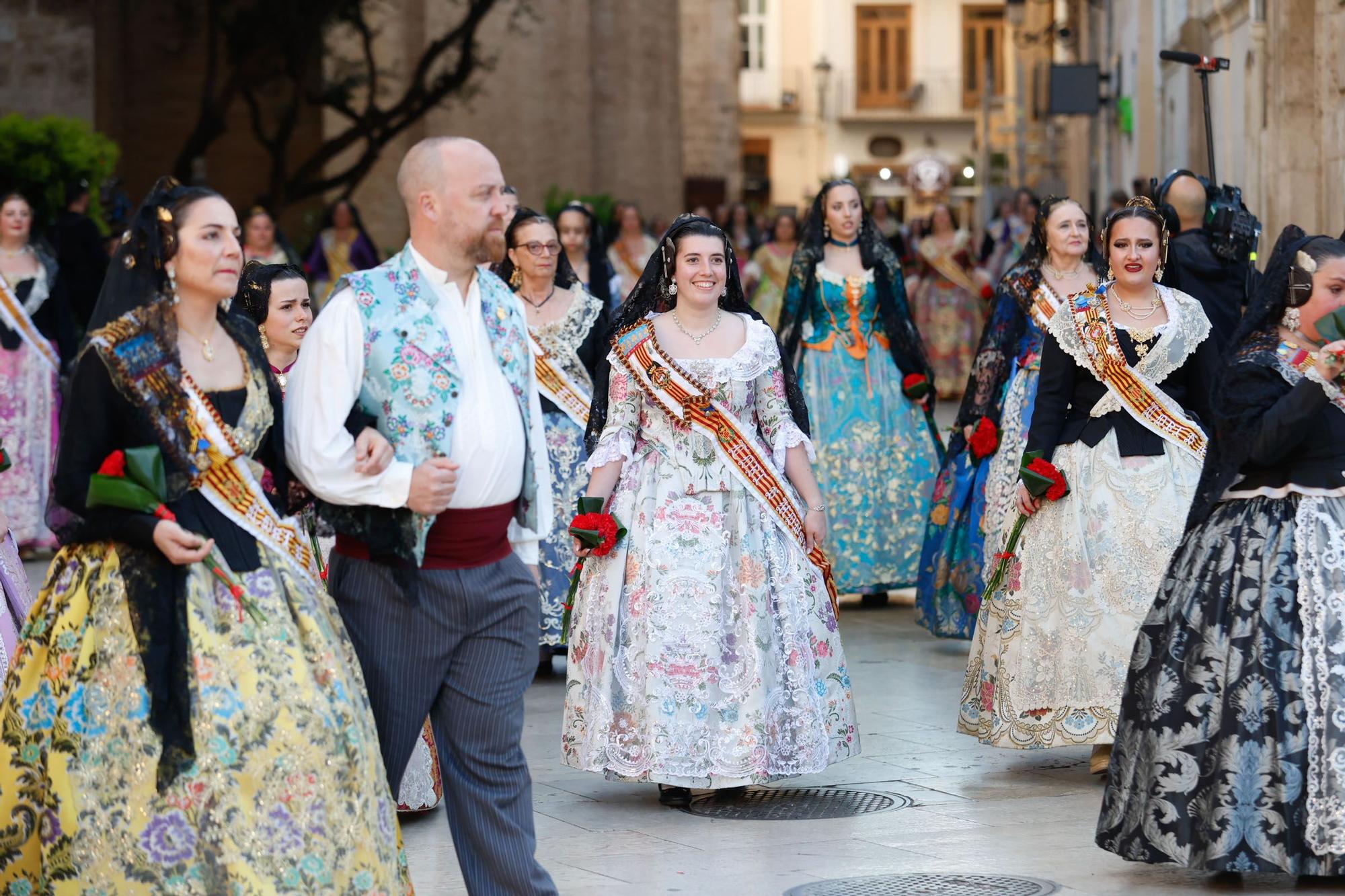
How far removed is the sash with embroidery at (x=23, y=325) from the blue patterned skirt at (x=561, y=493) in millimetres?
4228

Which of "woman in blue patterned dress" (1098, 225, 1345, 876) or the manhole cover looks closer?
"woman in blue patterned dress" (1098, 225, 1345, 876)

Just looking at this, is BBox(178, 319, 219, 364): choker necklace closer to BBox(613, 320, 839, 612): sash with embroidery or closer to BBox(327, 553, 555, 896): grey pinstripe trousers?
BBox(327, 553, 555, 896): grey pinstripe trousers

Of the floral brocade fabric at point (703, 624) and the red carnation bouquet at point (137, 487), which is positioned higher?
the red carnation bouquet at point (137, 487)

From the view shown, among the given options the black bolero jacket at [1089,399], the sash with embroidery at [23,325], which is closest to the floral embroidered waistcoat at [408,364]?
the black bolero jacket at [1089,399]

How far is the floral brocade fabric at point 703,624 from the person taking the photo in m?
6.87

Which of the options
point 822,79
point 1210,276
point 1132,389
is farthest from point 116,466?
point 822,79

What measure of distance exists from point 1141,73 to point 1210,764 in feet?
70.8

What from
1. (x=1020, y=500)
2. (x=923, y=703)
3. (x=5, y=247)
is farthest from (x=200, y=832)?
(x=5, y=247)

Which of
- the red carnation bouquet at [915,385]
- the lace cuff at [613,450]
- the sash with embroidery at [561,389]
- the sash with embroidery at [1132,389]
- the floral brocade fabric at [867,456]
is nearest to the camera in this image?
the lace cuff at [613,450]

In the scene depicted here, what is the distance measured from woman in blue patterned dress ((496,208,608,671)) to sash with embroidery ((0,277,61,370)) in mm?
4127

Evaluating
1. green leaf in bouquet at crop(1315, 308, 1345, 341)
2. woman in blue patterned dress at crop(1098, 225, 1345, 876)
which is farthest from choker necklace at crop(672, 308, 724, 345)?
green leaf in bouquet at crop(1315, 308, 1345, 341)

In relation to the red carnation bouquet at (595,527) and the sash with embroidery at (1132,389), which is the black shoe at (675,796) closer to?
the red carnation bouquet at (595,527)

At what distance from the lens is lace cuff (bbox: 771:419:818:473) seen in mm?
7031

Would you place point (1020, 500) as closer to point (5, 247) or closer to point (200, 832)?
point (200, 832)
